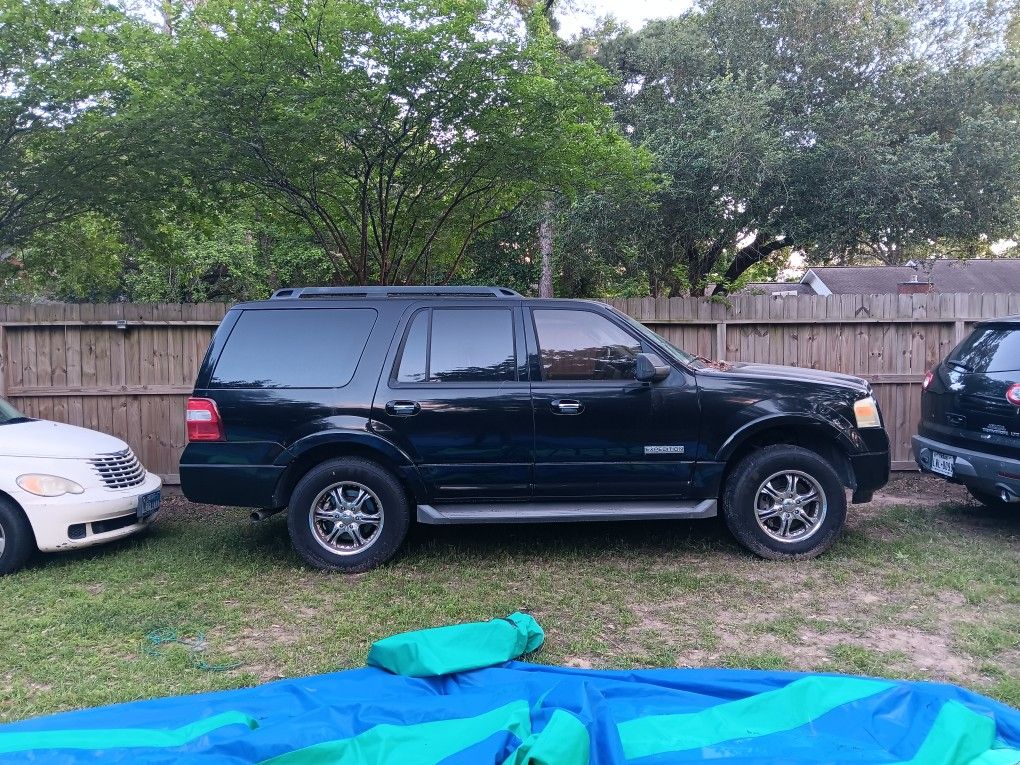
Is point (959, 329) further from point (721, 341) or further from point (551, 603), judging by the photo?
point (551, 603)

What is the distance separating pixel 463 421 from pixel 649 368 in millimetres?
1391

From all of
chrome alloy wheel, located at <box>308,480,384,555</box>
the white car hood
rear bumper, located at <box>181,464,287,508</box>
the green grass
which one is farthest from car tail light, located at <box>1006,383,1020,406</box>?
the white car hood

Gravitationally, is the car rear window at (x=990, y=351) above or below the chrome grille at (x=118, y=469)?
above

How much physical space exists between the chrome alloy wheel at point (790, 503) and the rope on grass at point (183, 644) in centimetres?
370

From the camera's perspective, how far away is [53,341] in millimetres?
8031

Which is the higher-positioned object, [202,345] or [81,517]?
[202,345]

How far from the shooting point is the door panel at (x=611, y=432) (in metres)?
5.43

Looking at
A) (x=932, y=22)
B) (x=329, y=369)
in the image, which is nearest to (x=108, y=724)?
(x=329, y=369)

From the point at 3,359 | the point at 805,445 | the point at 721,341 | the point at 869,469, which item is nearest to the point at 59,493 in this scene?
the point at 3,359

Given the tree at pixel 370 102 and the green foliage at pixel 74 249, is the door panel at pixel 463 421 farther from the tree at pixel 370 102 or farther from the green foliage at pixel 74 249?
the green foliage at pixel 74 249

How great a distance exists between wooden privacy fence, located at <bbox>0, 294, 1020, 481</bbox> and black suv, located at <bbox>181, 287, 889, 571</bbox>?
279 centimetres

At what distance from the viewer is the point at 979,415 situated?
5793 millimetres

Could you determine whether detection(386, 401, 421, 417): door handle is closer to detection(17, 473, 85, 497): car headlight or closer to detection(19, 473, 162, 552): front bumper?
detection(19, 473, 162, 552): front bumper

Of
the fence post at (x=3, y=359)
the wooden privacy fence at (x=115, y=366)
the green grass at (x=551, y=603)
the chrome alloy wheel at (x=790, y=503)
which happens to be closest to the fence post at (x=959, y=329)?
the green grass at (x=551, y=603)
